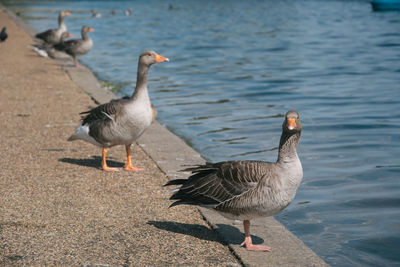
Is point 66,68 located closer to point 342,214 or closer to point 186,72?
point 186,72

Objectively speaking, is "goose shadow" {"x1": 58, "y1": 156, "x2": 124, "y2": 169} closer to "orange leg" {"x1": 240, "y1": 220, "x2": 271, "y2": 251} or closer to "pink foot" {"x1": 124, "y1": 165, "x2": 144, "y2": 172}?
"pink foot" {"x1": 124, "y1": 165, "x2": 144, "y2": 172}

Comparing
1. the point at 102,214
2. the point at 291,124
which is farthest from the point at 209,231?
the point at 291,124

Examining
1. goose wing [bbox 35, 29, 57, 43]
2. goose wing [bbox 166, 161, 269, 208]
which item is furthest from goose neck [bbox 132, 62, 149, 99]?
goose wing [bbox 35, 29, 57, 43]

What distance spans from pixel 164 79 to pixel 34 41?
10.5 meters

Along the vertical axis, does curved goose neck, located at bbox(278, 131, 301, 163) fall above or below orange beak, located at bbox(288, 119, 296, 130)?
below

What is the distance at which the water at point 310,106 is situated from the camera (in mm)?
7210

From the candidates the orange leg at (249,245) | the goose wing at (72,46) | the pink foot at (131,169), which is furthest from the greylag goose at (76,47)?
the orange leg at (249,245)

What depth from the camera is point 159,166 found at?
8266 mm

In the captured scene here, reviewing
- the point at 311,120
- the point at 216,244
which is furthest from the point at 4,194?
the point at 311,120

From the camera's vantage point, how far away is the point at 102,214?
20.5 ft

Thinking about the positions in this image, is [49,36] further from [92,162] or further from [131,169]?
→ [131,169]

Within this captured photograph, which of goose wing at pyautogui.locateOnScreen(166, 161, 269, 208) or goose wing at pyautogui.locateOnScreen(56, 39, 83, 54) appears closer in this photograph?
goose wing at pyautogui.locateOnScreen(166, 161, 269, 208)

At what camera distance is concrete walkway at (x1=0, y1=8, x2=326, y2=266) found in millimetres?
5215

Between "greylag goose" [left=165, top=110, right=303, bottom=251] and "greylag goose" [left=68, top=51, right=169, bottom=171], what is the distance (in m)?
2.33
